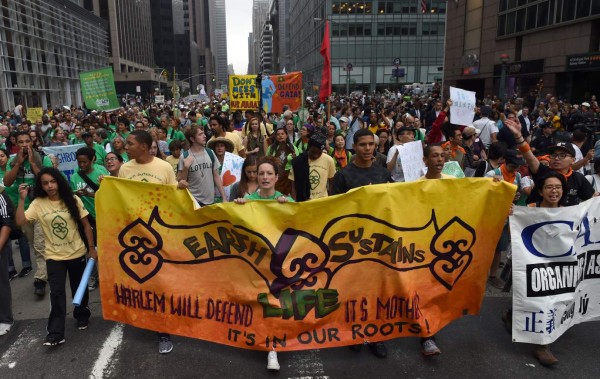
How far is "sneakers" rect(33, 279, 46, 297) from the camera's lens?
5.66m

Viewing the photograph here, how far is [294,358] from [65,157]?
18.7 ft

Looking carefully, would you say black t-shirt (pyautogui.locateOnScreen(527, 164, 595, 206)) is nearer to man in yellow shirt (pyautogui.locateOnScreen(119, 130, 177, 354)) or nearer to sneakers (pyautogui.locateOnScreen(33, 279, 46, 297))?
man in yellow shirt (pyautogui.locateOnScreen(119, 130, 177, 354))

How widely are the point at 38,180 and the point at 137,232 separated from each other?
1.25 m

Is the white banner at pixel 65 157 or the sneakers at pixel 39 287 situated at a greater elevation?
the white banner at pixel 65 157

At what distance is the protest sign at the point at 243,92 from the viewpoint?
51.5 ft

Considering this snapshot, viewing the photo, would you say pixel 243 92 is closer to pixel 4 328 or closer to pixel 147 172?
pixel 147 172

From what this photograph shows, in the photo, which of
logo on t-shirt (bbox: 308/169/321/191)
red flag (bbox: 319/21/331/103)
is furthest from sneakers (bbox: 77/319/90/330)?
red flag (bbox: 319/21/331/103)

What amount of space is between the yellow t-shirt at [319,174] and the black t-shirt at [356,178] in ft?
4.99

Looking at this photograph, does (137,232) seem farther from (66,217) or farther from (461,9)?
(461,9)

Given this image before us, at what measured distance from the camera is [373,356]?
13.8 ft

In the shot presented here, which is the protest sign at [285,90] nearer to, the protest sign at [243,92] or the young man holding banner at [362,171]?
the protest sign at [243,92]

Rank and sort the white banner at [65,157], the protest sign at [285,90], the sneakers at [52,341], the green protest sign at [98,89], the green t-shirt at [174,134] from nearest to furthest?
the sneakers at [52,341], the white banner at [65,157], the green t-shirt at [174,134], the green protest sign at [98,89], the protest sign at [285,90]

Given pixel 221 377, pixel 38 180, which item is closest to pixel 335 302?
pixel 221 377

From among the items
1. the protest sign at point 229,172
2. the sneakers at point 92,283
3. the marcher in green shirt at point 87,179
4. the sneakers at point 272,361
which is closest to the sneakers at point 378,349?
the sneakers at point 272,361
